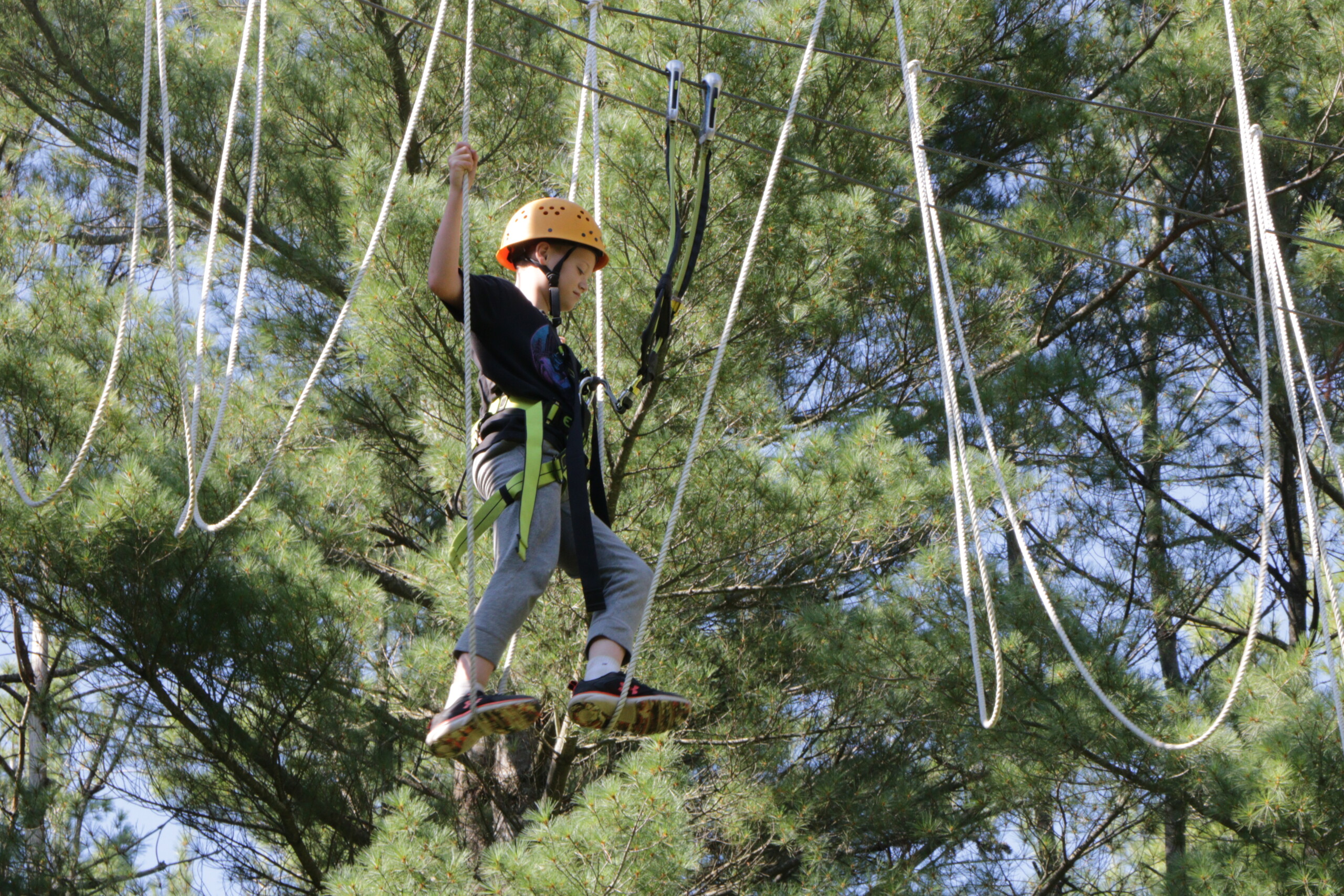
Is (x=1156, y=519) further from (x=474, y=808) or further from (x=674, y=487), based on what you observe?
(x=474, y=808)

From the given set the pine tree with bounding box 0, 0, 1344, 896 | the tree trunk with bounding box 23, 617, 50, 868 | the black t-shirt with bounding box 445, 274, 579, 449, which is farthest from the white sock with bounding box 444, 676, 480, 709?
the tree trunk with bounding box 23, 617, 50, 868

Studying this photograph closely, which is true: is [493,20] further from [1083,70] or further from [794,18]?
[1083,70]

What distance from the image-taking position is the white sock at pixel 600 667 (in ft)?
Result: 8.07

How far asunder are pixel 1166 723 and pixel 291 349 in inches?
158

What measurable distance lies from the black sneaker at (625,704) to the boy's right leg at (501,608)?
81 millimetres

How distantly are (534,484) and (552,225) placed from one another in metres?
0.55

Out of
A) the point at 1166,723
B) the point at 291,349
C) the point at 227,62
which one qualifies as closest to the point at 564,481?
the point at 1166,723

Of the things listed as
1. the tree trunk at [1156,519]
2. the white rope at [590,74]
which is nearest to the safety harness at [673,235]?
the white rope at [590,74]

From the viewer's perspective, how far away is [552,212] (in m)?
2.78

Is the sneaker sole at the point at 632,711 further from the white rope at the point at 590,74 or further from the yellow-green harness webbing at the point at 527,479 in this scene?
the white rope at the point at 590,74

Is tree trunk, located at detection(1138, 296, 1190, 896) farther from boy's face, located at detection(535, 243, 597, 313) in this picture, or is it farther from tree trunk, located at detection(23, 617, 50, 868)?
tree trunk, located at detection(23, 617, 50, 868)

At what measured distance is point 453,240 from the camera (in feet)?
8.41

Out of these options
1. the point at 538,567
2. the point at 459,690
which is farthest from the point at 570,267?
the point at 459,690

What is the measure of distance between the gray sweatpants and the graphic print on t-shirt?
124 millimetres
